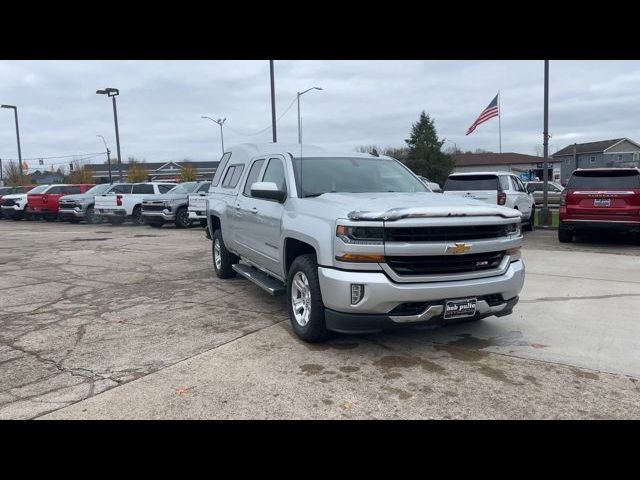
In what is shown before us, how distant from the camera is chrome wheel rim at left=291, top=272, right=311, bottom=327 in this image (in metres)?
5.04

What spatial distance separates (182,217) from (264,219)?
13.8 meters

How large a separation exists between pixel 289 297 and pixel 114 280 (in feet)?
14.8

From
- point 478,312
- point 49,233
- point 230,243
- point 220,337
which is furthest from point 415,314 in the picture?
point 49,233

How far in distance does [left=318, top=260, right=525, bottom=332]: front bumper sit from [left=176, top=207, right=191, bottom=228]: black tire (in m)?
15.3

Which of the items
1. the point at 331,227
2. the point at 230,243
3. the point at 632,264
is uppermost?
the point at 331,227

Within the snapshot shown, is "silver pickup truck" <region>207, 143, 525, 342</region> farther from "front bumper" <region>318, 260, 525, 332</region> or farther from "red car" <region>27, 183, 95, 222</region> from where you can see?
"red car" <region>27, 183, 95, 222</region>

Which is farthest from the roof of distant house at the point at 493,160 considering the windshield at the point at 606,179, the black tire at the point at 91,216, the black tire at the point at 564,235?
the windshield at the point at 606,179

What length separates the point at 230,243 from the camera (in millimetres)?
7766

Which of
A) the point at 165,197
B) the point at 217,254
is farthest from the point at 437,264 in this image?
the point at 165,197

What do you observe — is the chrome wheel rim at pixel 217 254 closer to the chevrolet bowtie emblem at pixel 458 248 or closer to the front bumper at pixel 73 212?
the chevrolet bowtie emblem at pixel 458 248

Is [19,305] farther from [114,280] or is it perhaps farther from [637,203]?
[637,203]

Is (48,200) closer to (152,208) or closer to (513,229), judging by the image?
(152,208)

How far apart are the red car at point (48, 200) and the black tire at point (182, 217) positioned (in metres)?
8.21

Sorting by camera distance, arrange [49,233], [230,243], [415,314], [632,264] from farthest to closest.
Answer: [49,233]
[632,264]
[230,243]
[415,314]
